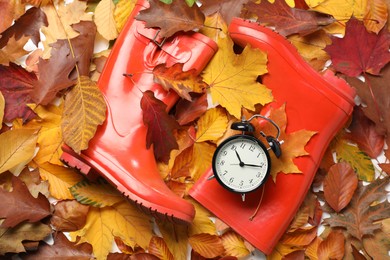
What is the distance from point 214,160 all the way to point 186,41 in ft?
0.85

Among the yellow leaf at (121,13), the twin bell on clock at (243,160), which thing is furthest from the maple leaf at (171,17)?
the twin bell on clock at (243,160)

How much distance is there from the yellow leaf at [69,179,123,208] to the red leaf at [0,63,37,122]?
0.18m

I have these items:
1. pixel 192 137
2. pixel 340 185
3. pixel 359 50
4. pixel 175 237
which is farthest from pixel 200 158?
pixel 359 50

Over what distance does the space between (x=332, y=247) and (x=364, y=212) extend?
10cm

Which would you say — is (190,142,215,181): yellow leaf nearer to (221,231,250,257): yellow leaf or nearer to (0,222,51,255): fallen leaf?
(221,231,250,257): yellow leaf

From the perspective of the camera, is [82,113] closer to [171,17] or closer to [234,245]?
[171,17]

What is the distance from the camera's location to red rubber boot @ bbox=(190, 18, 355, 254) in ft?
4.18

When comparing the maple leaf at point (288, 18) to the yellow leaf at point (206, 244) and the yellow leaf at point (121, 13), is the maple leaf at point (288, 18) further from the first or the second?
the yellow leaf at point (206, 244)

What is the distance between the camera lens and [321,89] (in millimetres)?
1269

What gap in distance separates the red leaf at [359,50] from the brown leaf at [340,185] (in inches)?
7.8

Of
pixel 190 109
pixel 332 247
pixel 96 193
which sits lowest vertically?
pixel 332 247

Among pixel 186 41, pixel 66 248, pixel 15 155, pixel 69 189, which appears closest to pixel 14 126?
pixel 15 155

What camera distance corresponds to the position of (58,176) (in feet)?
4.43

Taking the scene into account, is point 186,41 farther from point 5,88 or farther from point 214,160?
point 5,88
